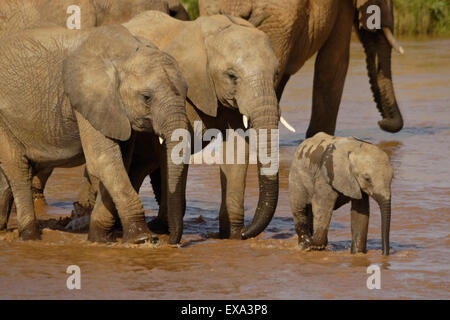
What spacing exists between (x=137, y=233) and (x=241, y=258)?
70 centimetres

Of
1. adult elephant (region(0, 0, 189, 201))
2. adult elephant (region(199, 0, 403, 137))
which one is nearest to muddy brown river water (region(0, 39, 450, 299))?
adult elephant (region(199, 0, 403, 137))

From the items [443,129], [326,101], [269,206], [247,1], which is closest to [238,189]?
[269,206]

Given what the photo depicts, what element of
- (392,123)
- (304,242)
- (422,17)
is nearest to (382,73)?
(392,123)

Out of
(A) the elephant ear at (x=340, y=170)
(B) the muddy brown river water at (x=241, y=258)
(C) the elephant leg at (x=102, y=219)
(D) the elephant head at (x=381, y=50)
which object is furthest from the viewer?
(D) the elephant head at (x=381, y=50)

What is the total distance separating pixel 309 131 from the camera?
11.8m

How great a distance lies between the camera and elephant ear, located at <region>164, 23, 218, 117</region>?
796 cm

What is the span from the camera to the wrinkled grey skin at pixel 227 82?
→ 7703 millimetres

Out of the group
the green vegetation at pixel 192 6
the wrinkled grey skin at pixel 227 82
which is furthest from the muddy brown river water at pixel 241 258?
the green vegetation at pixel 192 6

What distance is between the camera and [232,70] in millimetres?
7809

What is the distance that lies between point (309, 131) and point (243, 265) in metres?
4.59

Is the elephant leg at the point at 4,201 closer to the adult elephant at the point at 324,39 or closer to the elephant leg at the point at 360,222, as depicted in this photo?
the adult elephant at the point at 324,39

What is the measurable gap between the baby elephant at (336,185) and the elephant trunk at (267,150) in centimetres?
14

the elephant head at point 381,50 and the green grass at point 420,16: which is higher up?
the green grass at point 420,16
